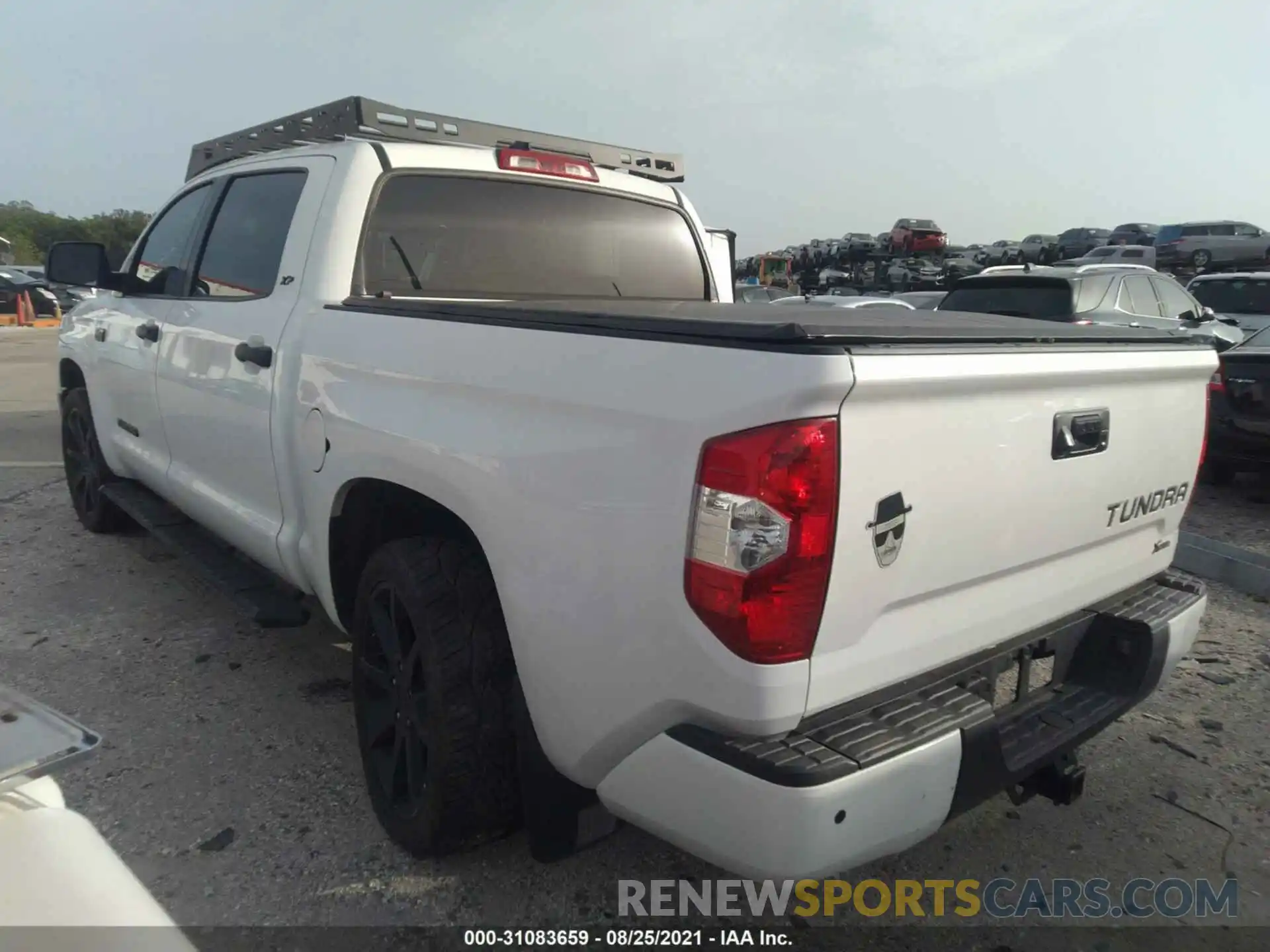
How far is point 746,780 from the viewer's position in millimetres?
1636

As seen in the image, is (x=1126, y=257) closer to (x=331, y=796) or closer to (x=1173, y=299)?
(x=1173, y=299)

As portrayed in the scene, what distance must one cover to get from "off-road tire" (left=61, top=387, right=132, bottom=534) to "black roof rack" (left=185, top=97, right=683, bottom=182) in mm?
1479

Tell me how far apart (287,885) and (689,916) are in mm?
1042

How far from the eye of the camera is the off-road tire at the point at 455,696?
2.28 m

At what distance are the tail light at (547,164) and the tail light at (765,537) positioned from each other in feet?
7.46

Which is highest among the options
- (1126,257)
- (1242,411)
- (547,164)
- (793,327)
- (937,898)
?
(1126,257)

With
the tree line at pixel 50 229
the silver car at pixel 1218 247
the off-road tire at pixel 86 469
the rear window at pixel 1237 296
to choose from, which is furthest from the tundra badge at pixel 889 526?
the tree line at pixel 50 229

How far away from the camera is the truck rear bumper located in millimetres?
1632

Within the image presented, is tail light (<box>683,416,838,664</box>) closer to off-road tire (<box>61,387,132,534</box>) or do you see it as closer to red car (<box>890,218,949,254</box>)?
off-road tire (<box>61,387,132,534</box>)

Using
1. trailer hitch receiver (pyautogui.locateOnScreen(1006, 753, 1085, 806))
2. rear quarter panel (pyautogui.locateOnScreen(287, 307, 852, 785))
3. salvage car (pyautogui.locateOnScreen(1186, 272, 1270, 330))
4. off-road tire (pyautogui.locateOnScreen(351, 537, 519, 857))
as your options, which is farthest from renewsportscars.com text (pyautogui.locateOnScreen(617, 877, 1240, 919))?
salvage car (pyautogui.locateOnScreen(1186, 272, 1270, 330))

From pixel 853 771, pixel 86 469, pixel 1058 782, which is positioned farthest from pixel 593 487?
pixel 86 469

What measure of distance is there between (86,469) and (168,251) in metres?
1.70

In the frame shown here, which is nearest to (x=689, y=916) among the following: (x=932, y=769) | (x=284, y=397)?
(x=932, y=769)

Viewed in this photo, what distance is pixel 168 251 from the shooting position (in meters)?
4.32
